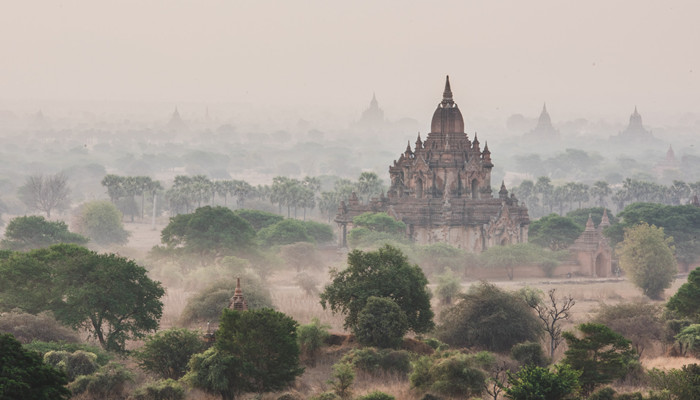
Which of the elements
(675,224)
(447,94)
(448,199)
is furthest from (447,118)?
(675,224)

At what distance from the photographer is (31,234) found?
74.2 meters

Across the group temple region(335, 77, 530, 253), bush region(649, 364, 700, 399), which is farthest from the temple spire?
bush region(649, 364, 700, 399)

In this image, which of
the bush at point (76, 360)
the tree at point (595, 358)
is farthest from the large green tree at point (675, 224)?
the bush at point (76, 360)

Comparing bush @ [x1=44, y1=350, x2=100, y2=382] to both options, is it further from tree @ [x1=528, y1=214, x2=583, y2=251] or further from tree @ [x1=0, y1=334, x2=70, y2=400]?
tree @ [x1=528, y1=214, x2=583, y2=251]

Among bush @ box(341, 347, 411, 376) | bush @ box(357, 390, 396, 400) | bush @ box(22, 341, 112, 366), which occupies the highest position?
bush @ box(22, 341, 112, 366)

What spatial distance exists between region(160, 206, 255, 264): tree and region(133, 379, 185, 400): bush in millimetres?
38341

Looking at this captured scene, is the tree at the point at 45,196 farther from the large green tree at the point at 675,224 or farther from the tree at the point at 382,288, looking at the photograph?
the tree at the point at 382,288

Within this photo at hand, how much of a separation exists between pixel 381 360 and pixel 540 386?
10.0 metres

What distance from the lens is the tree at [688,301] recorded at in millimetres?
50469

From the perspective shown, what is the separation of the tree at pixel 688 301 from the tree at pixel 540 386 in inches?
699

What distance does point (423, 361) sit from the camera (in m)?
39.8

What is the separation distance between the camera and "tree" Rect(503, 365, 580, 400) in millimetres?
33625

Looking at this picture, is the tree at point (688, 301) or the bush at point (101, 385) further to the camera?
the tree at point (688, 301)

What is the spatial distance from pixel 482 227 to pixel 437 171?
5.76 metres
